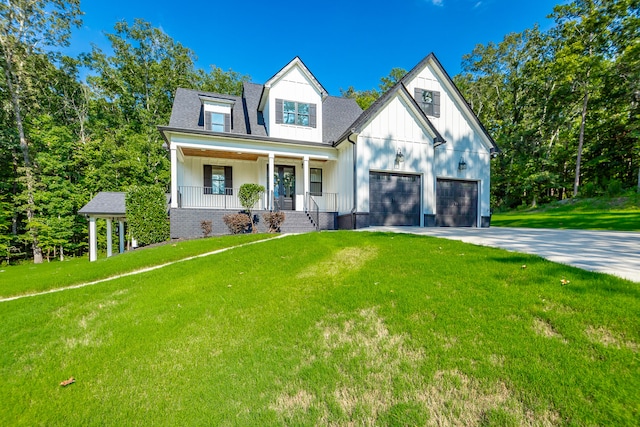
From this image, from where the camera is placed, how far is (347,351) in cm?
299

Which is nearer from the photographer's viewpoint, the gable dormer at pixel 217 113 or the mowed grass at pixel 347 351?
the mowed grass at pixel 347 351

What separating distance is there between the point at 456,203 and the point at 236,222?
9743mm

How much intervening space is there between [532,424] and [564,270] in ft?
9.71

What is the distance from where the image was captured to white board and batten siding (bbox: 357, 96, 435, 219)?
11.5 metres

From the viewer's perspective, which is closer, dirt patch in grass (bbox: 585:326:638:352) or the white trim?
dirt patch in grass (bbox: 585:326:638:352)

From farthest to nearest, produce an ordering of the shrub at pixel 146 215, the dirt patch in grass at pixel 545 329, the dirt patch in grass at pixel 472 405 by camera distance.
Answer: the shrub at pixel 146 215 < the dirt patch in grass at pixel 545 329 < the dirt patch in grass at pixel 472 405

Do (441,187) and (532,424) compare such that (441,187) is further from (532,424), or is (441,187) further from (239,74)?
(239,74)

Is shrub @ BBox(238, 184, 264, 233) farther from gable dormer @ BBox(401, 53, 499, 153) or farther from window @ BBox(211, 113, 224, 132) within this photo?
gable dormer @ BBox(401, 53, 499, 153)

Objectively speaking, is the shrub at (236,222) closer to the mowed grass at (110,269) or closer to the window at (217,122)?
the mowed grass at (110,269)

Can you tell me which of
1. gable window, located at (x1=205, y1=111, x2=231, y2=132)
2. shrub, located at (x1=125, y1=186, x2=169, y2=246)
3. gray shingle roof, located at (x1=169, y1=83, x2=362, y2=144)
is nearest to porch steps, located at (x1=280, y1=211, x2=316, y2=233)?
gray shingle roof, located at (x1=169, y1=83, x2=362, y2=144)

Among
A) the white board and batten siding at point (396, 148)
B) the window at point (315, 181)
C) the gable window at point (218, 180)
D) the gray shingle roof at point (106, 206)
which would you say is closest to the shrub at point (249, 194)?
the gable window at point (218, 180)

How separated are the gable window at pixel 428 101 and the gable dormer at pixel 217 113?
8.80 meters

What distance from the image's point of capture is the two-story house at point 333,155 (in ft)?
38.5

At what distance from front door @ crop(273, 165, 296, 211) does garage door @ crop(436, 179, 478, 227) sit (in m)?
6.99
